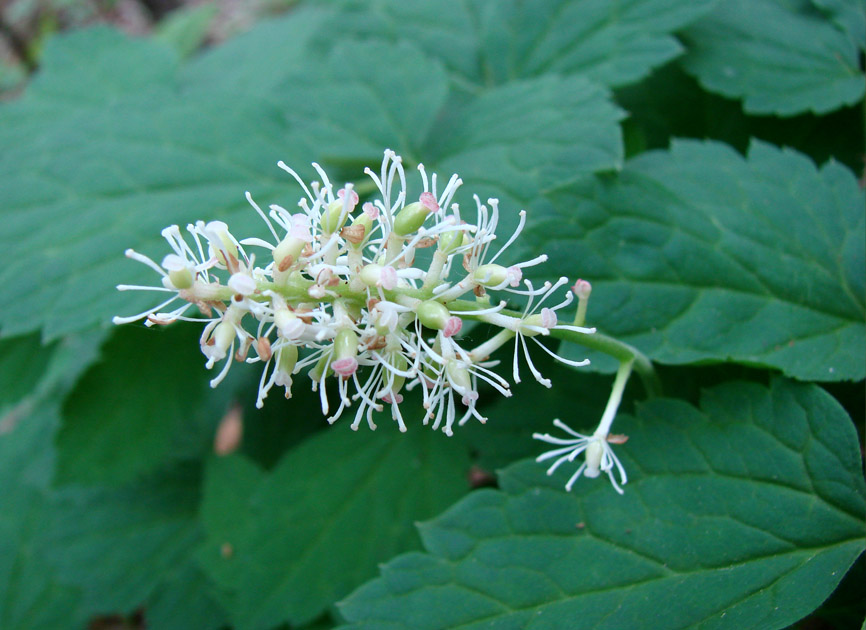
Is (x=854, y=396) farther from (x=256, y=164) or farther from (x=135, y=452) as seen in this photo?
(x=135, y=452)

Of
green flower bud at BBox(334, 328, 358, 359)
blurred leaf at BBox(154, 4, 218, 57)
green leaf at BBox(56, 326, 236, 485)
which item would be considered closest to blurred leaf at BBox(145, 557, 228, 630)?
green leaf at BBox(56, 326, 236, 485)

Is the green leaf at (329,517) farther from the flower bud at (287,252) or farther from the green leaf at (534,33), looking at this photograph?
the green leaf at (534,33)

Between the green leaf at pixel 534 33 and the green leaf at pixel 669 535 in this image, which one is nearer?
the green leaf at pixel 669 535

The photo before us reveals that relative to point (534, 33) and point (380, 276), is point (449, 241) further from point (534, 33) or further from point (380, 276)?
point (534, 33)

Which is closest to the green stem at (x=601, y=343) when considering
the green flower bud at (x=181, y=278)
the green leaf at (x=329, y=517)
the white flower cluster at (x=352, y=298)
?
the white flower cluster at (x=352, y=298)

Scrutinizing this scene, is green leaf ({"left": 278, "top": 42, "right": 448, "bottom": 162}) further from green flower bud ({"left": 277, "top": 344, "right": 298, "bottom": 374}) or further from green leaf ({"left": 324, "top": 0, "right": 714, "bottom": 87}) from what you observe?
green flower bud ({"left": 277, "top": 344, "right": 298, "bottom": 374})
